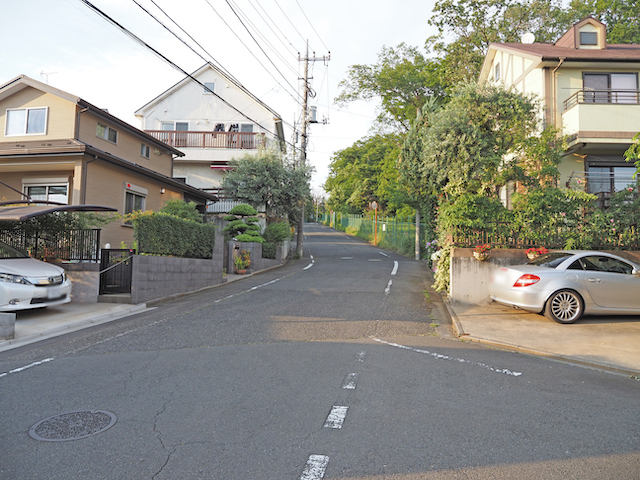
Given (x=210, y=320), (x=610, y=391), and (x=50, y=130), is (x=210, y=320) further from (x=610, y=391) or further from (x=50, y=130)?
(x=50, y=130)

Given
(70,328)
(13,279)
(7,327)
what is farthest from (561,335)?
(13,279)

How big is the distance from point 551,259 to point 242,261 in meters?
12.9

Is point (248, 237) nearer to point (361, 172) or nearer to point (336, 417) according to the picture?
point (336, 417)

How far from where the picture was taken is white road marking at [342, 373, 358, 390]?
5.02 metres

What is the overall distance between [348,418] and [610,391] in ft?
10.6

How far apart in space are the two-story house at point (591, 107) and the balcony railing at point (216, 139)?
16.1 m

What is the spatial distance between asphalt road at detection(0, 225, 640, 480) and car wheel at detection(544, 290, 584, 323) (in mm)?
2559

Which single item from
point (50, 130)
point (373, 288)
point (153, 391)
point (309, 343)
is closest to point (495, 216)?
point (373, 288)

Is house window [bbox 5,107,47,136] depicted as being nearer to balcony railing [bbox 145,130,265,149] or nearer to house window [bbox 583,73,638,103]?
balcony railing [bbox 145,130,265,149]

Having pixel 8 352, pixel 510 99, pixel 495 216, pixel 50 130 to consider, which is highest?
pixel 510 99

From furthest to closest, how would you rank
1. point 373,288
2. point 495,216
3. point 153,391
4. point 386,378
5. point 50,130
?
point 50,130, point 373,288, point 495,216, point 386,378, point 153,391

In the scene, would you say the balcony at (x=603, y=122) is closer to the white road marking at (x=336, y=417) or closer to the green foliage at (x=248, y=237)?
the green foliage at (x=248, y=237)

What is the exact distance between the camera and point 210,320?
9008 millimetres

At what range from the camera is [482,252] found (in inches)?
435
